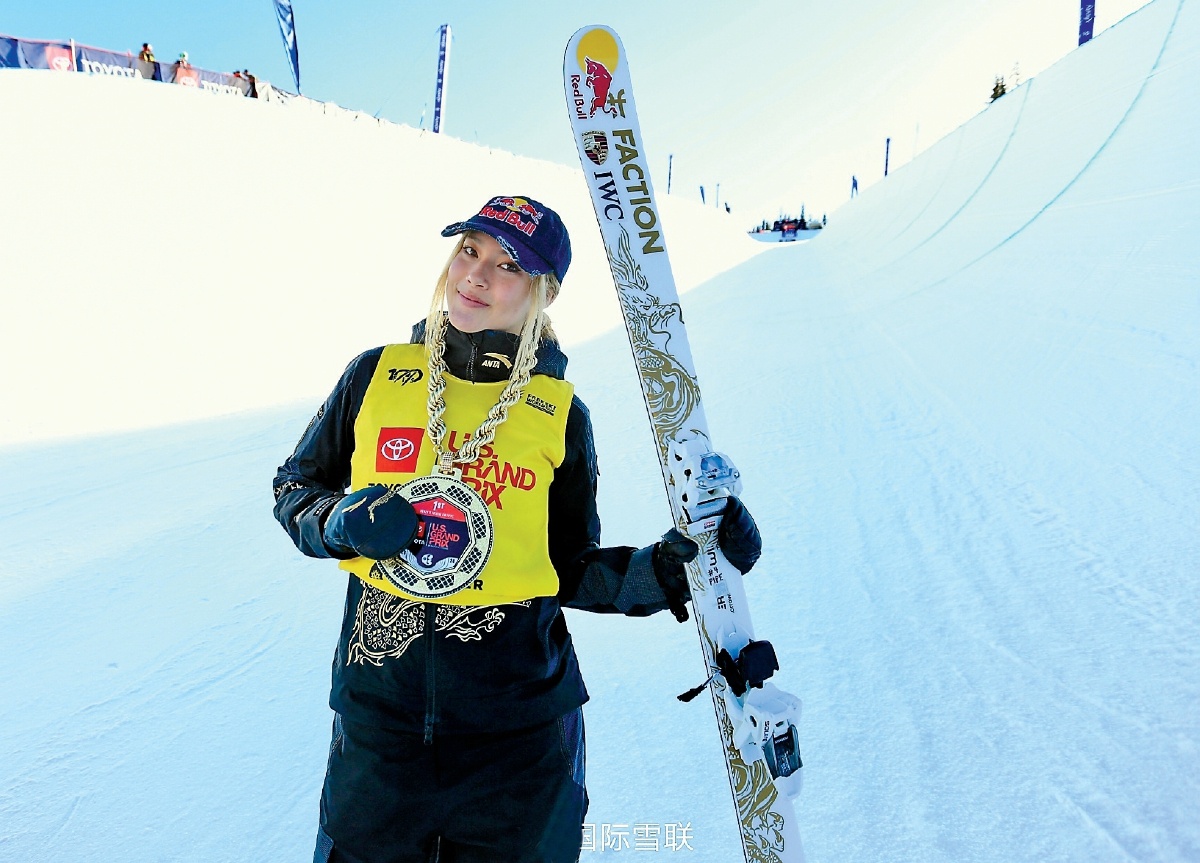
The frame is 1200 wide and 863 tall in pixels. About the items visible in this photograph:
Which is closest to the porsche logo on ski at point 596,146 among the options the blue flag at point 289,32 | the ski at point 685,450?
the ski at point 685,450

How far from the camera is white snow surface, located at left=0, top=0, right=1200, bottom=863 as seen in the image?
1.86m

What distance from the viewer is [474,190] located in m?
16.5

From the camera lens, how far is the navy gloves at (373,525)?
3.65 ft

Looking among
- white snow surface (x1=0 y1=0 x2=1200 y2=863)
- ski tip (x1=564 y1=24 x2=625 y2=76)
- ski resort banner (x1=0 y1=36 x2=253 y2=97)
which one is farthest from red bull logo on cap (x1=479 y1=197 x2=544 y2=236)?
ski resort banner (x1=0 y1=36 x2=253 y2=97)

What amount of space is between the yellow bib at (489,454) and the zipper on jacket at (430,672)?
0.10 ft

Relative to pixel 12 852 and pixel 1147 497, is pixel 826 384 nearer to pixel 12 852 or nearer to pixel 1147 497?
pixel 1147 497

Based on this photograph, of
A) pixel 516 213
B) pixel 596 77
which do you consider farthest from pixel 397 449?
pixel 596 77

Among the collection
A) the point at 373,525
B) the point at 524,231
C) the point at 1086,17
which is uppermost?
the point at 1086,17

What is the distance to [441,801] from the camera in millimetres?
1132

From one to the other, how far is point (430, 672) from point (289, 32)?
19.1 m

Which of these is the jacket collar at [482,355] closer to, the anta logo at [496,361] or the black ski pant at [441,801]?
the anta logo at [496,361]

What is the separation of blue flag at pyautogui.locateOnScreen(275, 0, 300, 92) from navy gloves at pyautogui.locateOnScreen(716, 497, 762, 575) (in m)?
18.6

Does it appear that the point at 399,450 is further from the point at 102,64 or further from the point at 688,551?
the point at 102,64

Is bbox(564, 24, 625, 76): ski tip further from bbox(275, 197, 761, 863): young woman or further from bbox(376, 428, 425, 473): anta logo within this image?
bbox(376, 428, 425, 473): anta logo
